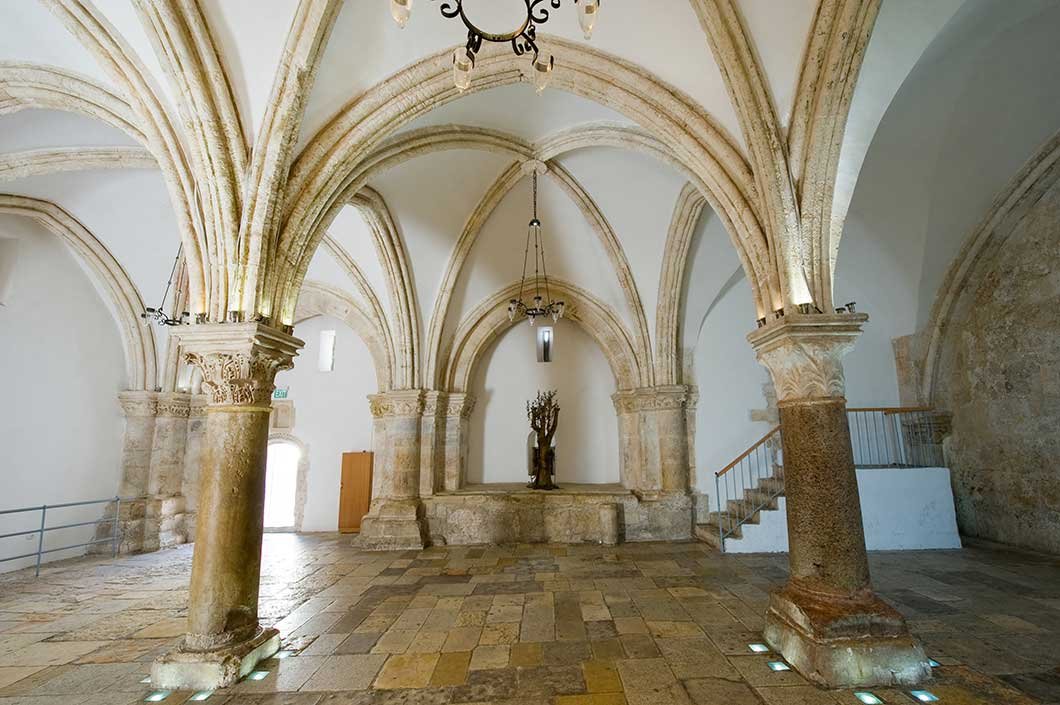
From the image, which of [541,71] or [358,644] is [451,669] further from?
[541,71]

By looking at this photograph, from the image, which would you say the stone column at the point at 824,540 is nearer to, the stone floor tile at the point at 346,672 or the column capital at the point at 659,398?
the stone floor tile at the point at 346,672

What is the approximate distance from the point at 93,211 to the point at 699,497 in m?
10.6

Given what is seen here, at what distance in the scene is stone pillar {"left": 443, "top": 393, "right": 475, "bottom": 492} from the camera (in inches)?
341

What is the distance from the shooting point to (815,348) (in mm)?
3732

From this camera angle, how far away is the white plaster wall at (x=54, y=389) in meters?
6.84

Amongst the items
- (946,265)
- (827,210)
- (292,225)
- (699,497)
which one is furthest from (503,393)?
(946,265)

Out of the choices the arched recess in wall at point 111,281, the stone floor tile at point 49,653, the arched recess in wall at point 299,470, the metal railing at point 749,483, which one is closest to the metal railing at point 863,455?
the metal railing at point 749,483

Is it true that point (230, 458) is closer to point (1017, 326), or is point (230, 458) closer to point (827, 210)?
point (827, 210)

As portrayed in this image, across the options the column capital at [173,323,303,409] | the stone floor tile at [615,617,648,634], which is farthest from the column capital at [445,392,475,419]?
the stone floor tile at [615,617,648,634]

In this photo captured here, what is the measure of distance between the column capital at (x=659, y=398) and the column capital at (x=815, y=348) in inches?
172

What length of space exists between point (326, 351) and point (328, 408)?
1.19 meters

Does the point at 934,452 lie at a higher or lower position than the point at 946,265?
lower

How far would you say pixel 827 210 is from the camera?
12.9ft

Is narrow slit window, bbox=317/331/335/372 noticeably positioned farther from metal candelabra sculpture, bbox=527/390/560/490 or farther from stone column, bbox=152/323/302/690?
stone column, bbox=152/323/302/690
